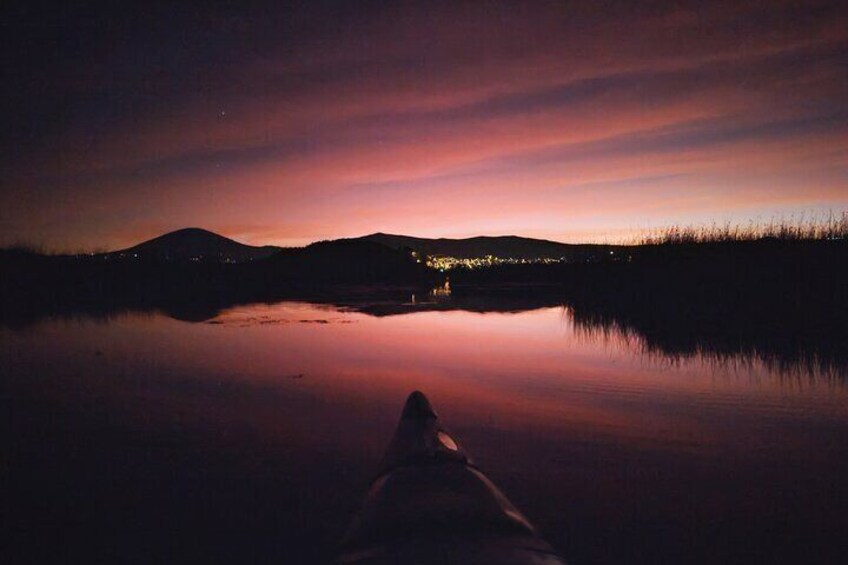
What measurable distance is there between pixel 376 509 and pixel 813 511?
3.64 meters

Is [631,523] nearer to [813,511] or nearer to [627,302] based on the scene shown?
[813,511]

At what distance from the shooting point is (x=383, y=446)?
19.3 feet

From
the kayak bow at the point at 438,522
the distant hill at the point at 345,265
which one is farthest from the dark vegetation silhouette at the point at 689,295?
the distant hill at the point at 345,265

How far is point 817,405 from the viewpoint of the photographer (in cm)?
693

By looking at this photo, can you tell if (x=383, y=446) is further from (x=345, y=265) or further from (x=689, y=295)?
(x=345, y=265)

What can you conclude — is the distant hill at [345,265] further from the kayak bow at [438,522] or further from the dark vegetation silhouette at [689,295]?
the kayak bow at [438,522]

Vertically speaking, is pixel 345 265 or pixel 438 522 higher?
pixel 345 265

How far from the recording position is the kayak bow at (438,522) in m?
2.43

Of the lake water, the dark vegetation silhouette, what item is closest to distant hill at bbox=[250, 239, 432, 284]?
the dark vegetation silhouette

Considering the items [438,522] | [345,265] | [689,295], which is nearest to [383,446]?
[438,522]

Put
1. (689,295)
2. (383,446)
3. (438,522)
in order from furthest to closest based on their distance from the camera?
1. (689,295)
2. (383,446)
3. (438,522)

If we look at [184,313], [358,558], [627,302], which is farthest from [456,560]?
[184,313]

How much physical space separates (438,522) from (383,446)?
336 cm

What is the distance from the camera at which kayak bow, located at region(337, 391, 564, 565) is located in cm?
243
